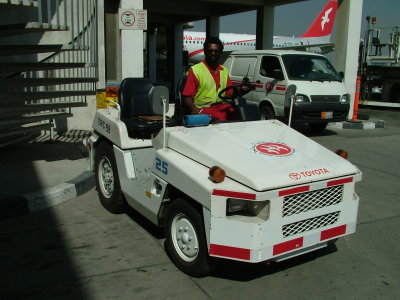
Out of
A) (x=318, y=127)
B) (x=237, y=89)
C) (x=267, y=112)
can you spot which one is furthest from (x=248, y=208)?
(x=318, y=127)

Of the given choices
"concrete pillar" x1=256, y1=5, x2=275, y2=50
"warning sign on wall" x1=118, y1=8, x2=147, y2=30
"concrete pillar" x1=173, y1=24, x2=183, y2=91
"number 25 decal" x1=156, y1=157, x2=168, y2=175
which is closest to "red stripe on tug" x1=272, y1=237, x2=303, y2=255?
"number 25 decal" x1=156, y1=157, x2=168, y2=175

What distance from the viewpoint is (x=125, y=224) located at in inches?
174

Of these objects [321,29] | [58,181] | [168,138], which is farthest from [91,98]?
[321,29]

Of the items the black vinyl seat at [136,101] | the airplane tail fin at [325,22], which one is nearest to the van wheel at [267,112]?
the black vinyl seat at [136,101]

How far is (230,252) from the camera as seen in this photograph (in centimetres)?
296

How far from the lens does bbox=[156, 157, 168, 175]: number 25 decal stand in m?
Answer: 3.40

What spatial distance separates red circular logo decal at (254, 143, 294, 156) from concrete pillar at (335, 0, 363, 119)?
9724 mm

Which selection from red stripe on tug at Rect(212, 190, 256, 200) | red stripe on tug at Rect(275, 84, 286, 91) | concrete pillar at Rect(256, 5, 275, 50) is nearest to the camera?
red stripe on tug at Rect(212, 190, 256, 200)

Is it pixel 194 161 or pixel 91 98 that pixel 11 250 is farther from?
pixel 91 98

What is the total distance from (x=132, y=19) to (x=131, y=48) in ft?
3.01

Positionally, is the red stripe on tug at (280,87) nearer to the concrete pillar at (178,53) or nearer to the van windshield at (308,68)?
the van windshield at (308,68)

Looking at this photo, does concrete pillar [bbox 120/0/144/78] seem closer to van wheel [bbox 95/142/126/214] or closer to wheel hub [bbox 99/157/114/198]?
van wheel [bbox 95/142/126/214]

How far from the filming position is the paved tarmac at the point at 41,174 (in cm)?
471

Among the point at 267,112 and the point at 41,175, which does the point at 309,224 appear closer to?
the point at 41,175
